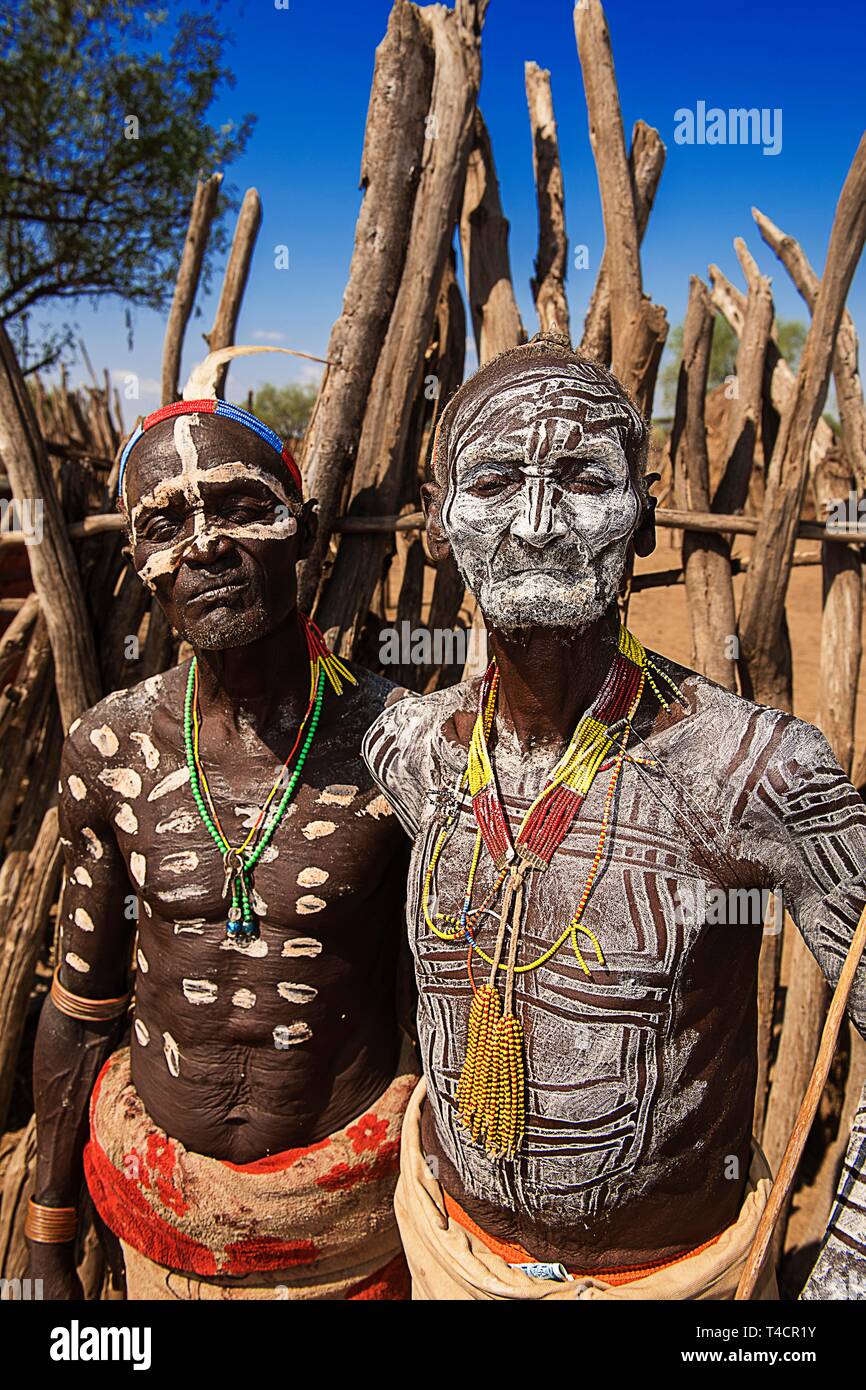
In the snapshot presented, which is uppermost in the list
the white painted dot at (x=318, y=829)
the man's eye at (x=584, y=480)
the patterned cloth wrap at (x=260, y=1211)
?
the man's eye at (x=584, y=480)

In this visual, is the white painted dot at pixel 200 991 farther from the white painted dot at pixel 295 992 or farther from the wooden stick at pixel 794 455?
the wooden stick at pixel 794 455

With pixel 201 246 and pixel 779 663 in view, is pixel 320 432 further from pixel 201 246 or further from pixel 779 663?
pixel 779 663

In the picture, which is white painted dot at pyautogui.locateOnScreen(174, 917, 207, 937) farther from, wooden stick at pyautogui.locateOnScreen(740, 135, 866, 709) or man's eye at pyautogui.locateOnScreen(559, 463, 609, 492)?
wooden stick at pyautogui.locateOnScreen(740, 135, 866, 709)

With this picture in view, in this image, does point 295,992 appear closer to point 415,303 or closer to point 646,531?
point 646,531

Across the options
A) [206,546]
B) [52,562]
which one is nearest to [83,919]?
[206,546]

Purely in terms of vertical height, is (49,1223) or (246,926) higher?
(246,926)

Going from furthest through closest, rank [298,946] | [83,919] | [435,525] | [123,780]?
[83,919] → [123,780] → [298,946] → [435,525]

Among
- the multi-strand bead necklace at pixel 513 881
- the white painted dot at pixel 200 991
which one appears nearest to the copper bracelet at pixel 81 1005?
the white painted dot at pixel 200 991

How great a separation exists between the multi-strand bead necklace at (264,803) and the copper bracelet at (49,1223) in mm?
944

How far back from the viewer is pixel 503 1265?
1589mm

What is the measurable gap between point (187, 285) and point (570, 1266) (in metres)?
3.23

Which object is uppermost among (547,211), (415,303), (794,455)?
(547,211)

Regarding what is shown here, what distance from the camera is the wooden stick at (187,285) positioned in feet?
11.2
